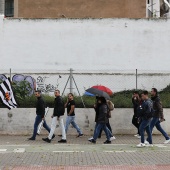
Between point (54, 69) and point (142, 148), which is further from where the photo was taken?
point (54, 69)

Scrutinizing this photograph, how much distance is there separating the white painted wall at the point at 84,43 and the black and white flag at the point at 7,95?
7430mm

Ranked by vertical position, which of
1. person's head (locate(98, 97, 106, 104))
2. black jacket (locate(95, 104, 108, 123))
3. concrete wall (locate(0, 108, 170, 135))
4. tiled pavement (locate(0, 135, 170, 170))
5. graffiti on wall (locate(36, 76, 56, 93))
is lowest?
tiled pavement (locate(0, 135, 170, 170))

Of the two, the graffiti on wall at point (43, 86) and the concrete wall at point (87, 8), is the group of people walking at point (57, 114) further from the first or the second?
the concrete wall at point (87, 8)

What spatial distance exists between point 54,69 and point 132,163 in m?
15.0

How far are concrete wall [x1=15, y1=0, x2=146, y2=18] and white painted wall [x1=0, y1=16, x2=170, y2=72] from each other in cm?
412

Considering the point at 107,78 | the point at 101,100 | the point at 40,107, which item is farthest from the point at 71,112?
the point at 107,78

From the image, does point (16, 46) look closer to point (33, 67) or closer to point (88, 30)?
point (33, 67)

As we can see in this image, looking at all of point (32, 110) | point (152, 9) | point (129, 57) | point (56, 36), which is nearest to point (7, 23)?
point (56, 36)

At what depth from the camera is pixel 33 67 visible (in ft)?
78.7

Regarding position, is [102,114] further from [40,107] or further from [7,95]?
[7,95]

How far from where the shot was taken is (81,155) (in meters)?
10.6

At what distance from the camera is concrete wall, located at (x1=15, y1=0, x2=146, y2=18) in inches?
1099

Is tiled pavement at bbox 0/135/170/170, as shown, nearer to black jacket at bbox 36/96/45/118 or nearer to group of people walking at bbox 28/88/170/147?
→ group of people walking at bbox 28/88/170/147

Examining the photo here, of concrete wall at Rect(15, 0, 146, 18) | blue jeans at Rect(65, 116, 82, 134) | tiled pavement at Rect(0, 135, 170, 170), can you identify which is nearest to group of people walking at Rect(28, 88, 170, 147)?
blue jeans at Rect(65, 116, 82, 134)
